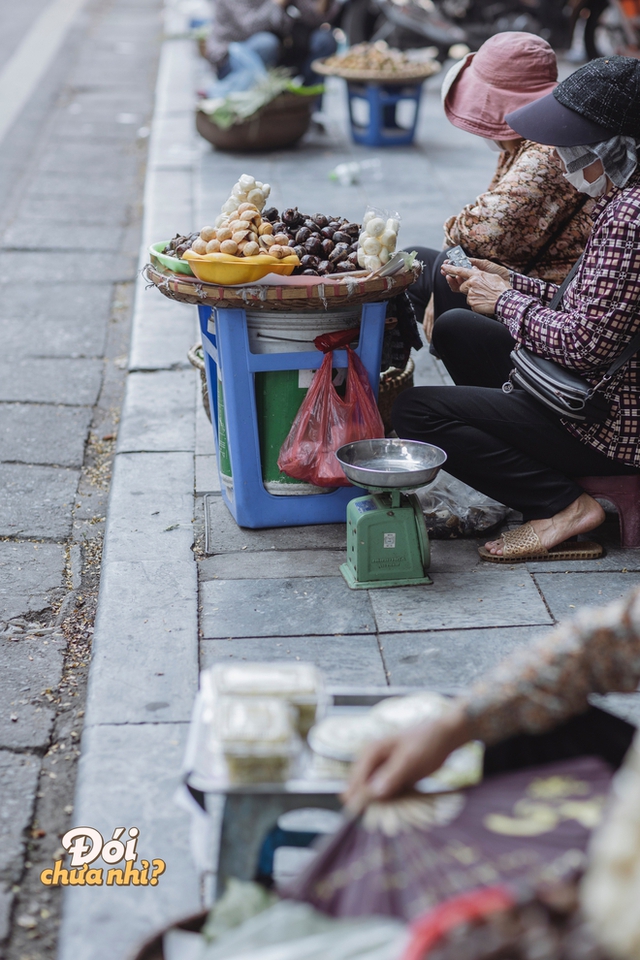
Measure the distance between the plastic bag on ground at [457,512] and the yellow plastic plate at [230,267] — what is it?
3.38 ft

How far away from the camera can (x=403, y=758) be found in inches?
61.2

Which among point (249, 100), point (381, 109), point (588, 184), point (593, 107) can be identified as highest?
point (593, 107)

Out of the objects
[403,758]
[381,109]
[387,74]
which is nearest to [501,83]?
[403,758]

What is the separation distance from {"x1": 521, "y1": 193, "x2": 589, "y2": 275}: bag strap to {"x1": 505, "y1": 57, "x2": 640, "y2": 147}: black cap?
662mm

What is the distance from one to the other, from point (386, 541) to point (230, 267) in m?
0.96

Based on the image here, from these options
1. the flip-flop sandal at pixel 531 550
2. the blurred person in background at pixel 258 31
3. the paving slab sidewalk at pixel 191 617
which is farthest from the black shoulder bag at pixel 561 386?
the blurred person in background at pixel 258 31

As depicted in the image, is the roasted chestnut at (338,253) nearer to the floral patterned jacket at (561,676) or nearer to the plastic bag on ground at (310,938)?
the floral patterned jacket at (561,676)

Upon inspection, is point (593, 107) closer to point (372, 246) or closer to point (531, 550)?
point (372, 246)

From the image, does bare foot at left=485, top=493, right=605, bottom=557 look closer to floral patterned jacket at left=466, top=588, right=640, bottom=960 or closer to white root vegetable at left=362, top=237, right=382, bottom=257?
white root vegetable at left=362, top=237, right=382, bottom=257

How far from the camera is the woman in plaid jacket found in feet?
9.26

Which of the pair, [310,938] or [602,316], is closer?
[310,938]

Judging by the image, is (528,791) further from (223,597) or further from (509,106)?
(509,106)

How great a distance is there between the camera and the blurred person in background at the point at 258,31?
895 centimetres

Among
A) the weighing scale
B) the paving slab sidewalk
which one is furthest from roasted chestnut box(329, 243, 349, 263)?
the paving slab sidewalk
